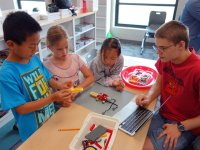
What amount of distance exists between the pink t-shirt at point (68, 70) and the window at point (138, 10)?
348 cm

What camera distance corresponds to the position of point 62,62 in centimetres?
130

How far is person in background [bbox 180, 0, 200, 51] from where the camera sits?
67.6 inches

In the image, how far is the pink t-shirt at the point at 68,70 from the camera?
126 centimetres

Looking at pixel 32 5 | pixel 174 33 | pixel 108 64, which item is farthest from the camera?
pixel 32 5

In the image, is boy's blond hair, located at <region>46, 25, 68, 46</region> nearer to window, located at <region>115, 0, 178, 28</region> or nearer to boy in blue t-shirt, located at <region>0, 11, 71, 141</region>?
boy in blue t-shirt, located at <region>0, 11, 71, 141</region>

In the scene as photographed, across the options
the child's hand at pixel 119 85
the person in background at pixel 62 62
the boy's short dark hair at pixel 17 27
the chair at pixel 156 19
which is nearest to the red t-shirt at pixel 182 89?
the child's hand at pixel 119 85

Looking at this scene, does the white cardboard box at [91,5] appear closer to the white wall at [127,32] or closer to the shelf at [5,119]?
the white wall at [127,32]

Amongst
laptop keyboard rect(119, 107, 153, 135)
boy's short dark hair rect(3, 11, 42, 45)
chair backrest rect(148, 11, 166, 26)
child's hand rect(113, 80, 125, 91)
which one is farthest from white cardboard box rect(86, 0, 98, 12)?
laptop keyboard rect(119, 107, 153, 135)

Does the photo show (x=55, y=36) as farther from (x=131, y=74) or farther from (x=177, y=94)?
(x=177, y=94)

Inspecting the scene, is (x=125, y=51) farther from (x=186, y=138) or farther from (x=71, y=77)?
(x=186, y=138)

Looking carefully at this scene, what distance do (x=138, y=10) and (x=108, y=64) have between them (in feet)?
11.3

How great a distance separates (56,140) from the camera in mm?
823

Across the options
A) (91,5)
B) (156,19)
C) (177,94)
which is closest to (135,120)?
(177,94)

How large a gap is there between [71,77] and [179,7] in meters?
3.51
